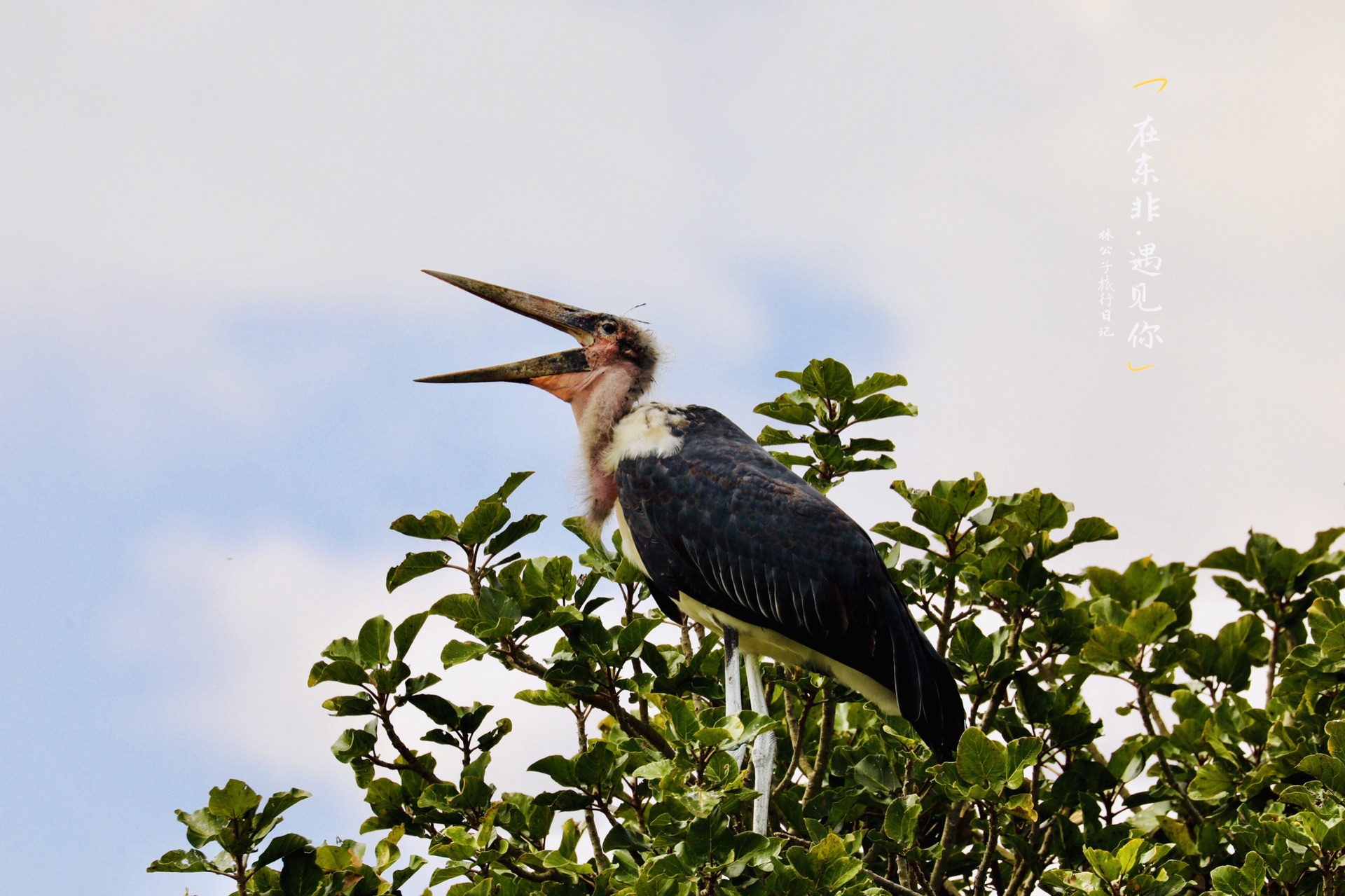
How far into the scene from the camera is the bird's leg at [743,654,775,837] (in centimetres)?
451

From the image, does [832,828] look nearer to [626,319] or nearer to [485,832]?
[485,832]

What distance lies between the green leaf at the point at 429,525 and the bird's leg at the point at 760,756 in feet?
4.24

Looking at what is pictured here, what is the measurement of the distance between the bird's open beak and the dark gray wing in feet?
3.60

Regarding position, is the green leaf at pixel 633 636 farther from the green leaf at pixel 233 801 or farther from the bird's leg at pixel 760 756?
the green leaf at pixel 233 801

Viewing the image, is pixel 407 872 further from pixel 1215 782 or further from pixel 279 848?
pixel 1215 782

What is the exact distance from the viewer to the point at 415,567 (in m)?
4.64

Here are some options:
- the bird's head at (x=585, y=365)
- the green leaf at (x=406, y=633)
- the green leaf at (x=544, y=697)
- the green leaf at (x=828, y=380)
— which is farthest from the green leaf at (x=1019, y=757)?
the bird's head at (x=585, y=365)

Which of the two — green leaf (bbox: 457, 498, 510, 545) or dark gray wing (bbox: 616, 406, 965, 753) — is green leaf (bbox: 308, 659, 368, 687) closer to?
green leaf (bbox: 457, 498, 510, 545)

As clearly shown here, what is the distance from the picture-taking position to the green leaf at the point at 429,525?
452 cm

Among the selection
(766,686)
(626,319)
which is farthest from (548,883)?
(626,319)

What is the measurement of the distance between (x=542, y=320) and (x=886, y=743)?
2795 millimetres

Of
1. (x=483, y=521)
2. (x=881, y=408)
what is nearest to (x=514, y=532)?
(x=483, y=521)

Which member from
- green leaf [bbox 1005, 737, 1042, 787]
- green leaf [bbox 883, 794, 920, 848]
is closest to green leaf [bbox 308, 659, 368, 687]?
green leaf [bbox 883, 794, 920, 848]

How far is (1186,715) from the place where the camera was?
5352mm
